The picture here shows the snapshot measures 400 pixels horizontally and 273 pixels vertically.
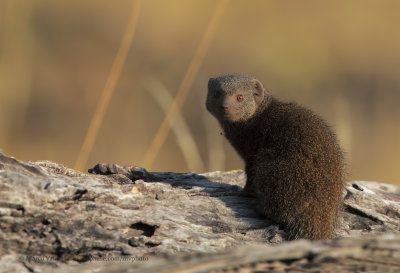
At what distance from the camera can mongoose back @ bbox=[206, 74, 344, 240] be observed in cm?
328

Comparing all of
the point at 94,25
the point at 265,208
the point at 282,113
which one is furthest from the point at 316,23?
the point at 265,208

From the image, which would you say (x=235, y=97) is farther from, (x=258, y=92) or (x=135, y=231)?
(x=135, y=231)

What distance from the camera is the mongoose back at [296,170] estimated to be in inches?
129

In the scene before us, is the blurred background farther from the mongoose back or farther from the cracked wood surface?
the cracked wood surface

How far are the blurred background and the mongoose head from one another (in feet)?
1.21

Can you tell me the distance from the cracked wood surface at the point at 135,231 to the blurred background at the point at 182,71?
1.25 meters

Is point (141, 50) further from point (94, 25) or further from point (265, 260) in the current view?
point (265, 260)

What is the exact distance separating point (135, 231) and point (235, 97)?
75.8 inches

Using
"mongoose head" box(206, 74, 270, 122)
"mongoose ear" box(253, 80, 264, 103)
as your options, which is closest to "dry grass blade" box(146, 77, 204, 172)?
"mongoose head" box(206, 74, 270, 122)

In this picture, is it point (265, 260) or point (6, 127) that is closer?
point (265, 260)

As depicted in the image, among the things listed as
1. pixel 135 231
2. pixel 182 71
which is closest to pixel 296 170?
pixel 135 231

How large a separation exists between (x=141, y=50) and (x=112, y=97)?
1188 mm

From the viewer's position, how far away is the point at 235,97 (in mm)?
4359

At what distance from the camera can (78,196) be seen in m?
2.64
